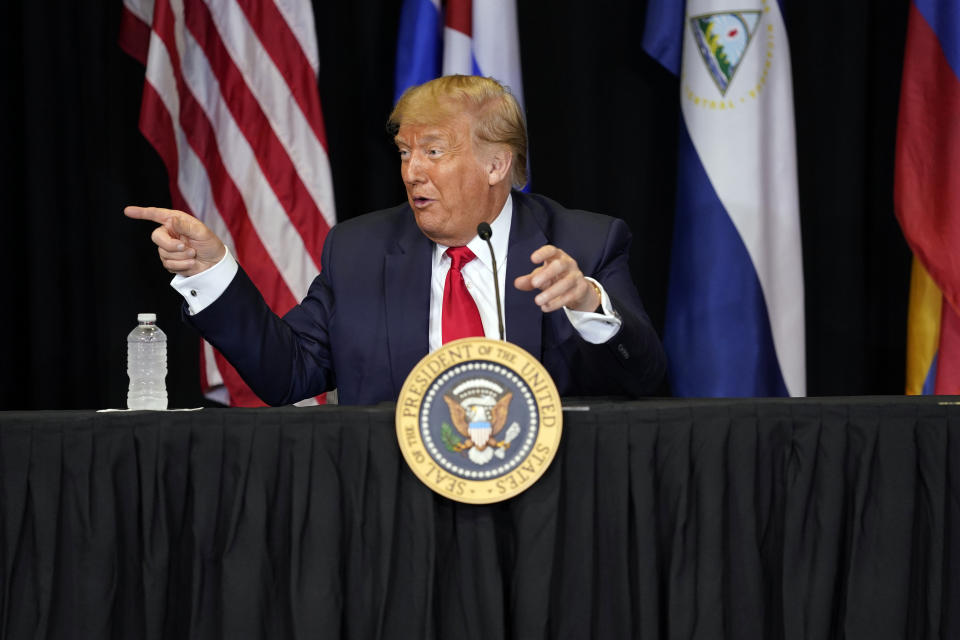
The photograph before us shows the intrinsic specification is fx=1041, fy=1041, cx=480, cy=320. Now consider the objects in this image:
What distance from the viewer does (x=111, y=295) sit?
10.7 ft

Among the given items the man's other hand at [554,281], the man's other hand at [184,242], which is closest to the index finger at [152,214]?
the man's other hand at [184,242]

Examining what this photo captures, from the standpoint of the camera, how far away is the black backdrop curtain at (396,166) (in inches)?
126

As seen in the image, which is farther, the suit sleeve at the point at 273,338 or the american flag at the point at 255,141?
the american flag at the point at 255,141

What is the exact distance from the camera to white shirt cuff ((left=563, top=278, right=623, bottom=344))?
1715mm

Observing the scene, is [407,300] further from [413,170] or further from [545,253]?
[545,253]

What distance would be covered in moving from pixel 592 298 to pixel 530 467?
43cm

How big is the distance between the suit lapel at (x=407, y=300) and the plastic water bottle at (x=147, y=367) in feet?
1.58

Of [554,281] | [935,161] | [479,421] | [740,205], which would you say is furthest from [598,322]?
[935,161]

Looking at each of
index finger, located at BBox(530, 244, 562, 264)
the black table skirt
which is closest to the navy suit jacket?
index finger, located at BBox(530, 244, 562, 264)

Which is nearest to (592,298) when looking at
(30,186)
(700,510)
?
(700,510)

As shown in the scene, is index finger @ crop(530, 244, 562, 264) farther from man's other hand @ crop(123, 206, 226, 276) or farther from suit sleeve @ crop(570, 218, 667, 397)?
man's other hand @ crop(123, 206, 226, 276)

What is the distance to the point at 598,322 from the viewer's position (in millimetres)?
1740

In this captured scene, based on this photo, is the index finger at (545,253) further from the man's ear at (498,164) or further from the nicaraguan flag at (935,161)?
the nicaraguan flag at (935,161)

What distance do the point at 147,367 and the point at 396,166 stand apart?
1.30 m
